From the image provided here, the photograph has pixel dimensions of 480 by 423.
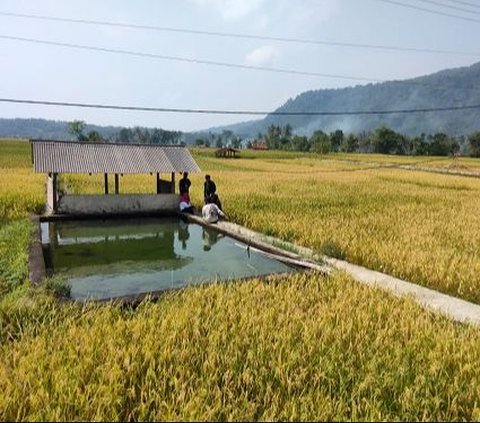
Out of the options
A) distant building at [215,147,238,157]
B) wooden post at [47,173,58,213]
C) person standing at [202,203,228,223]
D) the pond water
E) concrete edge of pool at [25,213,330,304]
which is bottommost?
the pond water

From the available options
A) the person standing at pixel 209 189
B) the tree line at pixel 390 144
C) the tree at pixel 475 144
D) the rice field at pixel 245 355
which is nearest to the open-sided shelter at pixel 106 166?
the person standing at pixel 209 189

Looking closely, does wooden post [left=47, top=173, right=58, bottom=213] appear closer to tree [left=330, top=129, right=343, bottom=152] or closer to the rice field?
the rice field

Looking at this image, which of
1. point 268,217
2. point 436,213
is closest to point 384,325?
point 268,217

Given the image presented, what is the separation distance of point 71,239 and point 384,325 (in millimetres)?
9547

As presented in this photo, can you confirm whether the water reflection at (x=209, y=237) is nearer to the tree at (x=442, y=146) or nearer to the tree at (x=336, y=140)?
the tree at (x=442, y=146)

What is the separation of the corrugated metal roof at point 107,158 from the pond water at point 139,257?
1.79m

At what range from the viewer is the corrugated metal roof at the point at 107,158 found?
14.5m

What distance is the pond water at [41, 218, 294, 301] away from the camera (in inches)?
345

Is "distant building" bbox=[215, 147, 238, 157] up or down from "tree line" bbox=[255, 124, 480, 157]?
down

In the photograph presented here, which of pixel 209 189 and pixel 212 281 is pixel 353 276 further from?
pixel 209 189

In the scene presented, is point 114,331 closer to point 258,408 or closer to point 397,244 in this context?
point 258,408

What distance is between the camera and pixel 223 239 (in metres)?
12.9

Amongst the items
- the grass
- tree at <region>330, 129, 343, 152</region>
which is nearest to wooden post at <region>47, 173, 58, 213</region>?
the grass

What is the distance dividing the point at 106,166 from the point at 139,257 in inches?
214
